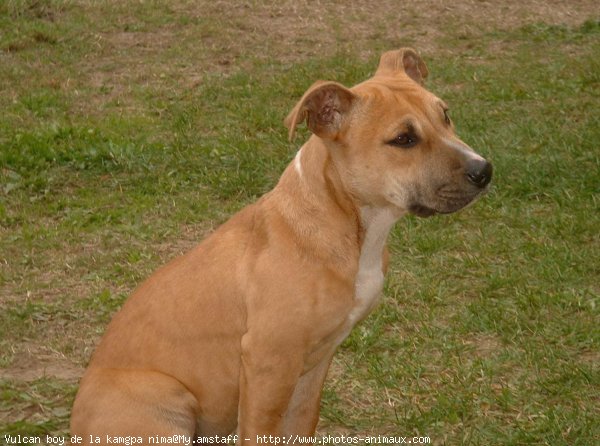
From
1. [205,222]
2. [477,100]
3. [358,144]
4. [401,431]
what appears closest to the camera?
[358,144]

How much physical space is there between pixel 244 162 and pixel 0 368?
3.71m

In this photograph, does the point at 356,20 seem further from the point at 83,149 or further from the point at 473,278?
the point at 473,278

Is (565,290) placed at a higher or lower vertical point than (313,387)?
lower

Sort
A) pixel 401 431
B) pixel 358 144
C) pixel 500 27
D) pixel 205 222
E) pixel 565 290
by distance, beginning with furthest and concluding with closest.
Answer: pixel 500 27
pixel 205 222
pixel 565 290
pixel 401 431
pixel 358 144

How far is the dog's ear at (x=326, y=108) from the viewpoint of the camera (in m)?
5.42

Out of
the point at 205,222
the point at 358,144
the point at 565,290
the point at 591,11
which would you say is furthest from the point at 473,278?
the point at 591,11

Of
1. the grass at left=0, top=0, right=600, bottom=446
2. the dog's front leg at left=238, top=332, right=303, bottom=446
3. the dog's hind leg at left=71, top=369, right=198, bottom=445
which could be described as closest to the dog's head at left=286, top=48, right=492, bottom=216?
the dog's front leg at left=238, top=332, right=303, bottom=446

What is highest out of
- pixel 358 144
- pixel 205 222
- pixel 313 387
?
pixel 358 144

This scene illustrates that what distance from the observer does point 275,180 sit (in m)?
9.86

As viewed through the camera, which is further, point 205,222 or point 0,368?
point 205,222

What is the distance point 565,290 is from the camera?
783 cm

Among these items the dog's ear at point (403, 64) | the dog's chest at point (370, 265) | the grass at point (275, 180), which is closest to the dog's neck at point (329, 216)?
the dog's chest at point (370, 265)

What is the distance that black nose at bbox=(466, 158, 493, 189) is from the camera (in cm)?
528

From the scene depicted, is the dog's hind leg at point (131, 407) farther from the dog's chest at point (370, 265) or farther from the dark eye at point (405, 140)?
the dark eye at point (405, 140)
